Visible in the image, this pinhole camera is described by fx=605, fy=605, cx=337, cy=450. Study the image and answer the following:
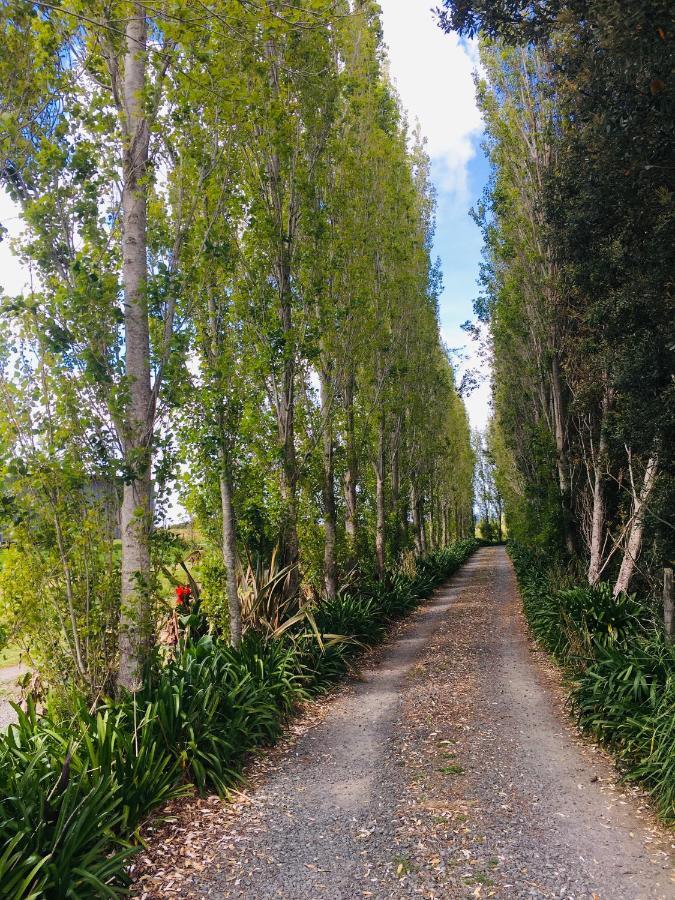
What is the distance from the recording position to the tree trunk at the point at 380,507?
1391cm

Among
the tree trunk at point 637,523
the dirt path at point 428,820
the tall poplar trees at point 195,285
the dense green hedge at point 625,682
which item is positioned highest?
the tall poplar trees at point 195,285

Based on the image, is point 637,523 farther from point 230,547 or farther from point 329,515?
point 230,547

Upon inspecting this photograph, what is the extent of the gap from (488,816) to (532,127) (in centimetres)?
1350

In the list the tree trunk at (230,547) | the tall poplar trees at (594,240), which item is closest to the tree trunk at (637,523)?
the tall poplar trees at (594,240)

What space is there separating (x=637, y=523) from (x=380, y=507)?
20.6 feet

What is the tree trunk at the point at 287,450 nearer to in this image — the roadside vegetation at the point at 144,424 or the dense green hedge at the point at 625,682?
the roadside vegetation at the point at 144,424

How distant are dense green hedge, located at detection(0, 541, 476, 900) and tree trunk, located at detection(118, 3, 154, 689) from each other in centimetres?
51

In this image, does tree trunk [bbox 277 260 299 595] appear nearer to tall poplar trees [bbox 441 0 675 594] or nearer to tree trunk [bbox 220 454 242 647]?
tree trunk [bbox 220 454 242 647]

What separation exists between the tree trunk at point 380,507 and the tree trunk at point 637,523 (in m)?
5.38

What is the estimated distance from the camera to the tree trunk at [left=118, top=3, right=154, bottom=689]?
4727 millimetres

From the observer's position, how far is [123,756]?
4125mm

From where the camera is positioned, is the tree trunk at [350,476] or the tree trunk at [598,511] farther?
the tree trunk at [350,476]

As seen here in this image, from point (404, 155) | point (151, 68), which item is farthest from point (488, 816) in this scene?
point (404, 155)

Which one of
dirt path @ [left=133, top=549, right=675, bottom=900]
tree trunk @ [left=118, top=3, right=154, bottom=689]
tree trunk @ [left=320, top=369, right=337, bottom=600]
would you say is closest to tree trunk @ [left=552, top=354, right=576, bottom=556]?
tree trunk @ [left=320, top=369, right=337, bottom=600]
